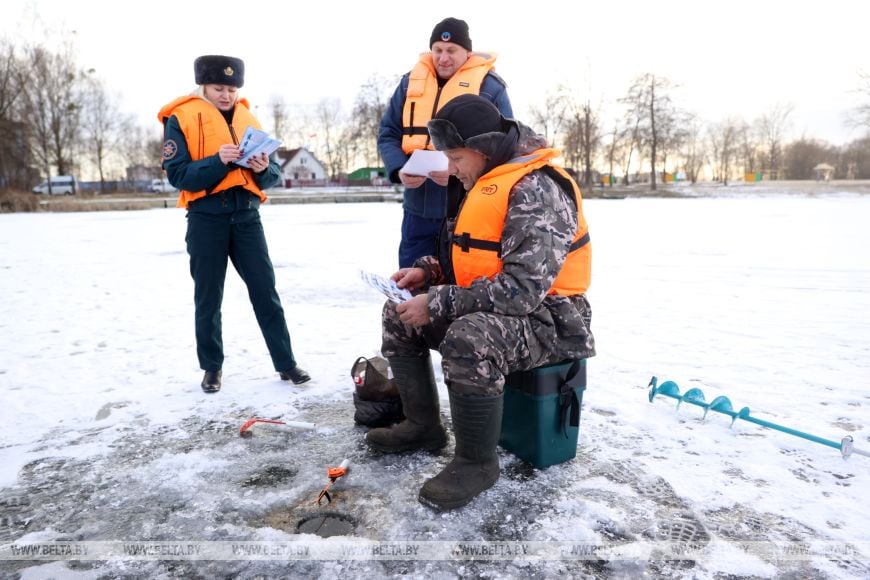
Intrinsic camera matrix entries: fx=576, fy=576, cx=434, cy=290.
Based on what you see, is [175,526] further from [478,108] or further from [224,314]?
[224,314]

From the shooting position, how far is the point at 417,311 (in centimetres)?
245

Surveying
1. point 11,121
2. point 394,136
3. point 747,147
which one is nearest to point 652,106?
point 747,147

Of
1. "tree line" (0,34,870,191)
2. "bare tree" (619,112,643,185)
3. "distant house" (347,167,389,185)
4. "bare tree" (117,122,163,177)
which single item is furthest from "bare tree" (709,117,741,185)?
"bare tree" (117,122,163,177)

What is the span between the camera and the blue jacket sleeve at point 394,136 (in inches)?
152

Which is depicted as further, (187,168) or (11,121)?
(11,121)

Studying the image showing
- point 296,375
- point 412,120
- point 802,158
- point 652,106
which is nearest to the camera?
point 412,120

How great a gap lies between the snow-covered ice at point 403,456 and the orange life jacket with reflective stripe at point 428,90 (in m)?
1.73

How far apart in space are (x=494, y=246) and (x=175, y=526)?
171cm

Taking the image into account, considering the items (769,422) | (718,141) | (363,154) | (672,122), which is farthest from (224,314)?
(718,141)

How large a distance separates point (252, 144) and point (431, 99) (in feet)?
3.82

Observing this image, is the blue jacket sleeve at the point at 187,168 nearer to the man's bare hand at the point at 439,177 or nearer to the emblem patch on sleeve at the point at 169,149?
the emblem patch on sleeve at the point at 169,149

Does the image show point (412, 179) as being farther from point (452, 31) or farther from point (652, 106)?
point (652, 106)

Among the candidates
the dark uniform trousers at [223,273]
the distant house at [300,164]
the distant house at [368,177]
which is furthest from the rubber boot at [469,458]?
the distant house at [300,164]

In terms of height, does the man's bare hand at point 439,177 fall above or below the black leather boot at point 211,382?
above
